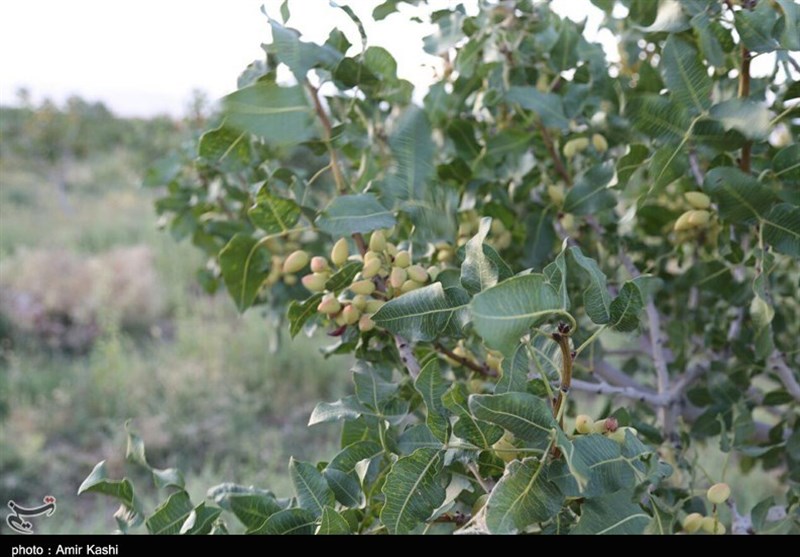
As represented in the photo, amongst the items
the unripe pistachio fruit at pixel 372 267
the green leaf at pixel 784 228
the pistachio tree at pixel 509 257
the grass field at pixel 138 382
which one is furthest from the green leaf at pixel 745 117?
the grass field at pixel 138 382

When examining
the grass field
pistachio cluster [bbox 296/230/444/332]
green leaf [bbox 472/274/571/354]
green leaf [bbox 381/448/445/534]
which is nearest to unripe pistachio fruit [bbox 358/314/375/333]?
pistachio cluster [bbox 296/230/444/332]

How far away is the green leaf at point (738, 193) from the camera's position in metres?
0.91

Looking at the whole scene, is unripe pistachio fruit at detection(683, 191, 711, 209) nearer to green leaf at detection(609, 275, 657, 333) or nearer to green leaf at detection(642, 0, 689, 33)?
green leaf at detection(642, 0, 689, 33)

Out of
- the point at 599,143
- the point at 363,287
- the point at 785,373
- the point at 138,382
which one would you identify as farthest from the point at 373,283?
the point at 138,382

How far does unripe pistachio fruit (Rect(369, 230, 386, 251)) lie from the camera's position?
0.88 meters

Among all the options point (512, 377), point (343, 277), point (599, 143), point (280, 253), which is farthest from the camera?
point (280, 253)

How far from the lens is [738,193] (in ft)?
3.02

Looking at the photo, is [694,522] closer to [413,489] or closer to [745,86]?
[413,489]

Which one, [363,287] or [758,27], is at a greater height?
[758,27]

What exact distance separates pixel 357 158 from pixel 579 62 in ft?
1.35

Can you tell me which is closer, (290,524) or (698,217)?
(290,524)

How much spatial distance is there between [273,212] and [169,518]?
0.37 meters

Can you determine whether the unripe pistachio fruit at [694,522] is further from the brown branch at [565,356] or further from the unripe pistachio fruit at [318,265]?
the unripe pistachio fruit at [318,265]

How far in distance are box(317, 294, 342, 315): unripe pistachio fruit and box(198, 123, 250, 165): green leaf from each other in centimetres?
23
